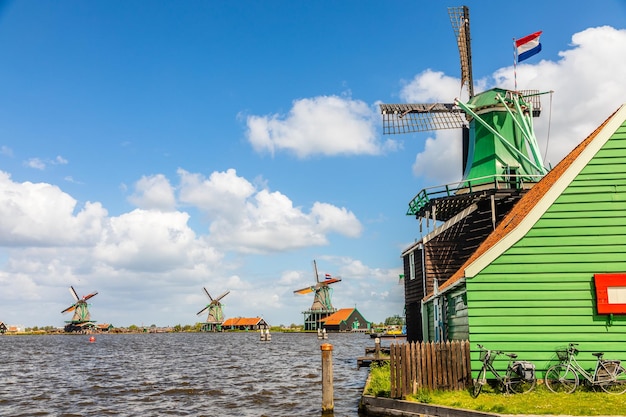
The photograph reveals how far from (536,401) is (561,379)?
5.45ft

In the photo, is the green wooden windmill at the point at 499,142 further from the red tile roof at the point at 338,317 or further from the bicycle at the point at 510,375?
the red tile roof at the point at 338,317

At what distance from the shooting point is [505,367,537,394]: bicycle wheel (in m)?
13.7

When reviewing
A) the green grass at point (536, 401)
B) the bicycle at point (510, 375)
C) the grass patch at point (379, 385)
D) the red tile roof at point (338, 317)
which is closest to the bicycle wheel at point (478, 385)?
the bicycle at point (510, 375)

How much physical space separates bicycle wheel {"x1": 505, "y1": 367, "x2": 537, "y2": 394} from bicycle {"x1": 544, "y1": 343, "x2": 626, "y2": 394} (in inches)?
15.0

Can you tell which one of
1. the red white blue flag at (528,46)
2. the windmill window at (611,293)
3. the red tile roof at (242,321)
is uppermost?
the red white blue flag at (528,46)

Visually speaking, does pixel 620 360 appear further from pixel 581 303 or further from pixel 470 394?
pixel 470 394

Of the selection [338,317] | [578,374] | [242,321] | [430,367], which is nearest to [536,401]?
[578,374]

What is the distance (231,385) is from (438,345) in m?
15.5

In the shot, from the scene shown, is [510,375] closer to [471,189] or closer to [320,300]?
[471,189]

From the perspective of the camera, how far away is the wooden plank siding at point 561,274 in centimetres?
1427

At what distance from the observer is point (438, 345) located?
48.2ft

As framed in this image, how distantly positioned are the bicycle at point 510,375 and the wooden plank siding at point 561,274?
1.00ft

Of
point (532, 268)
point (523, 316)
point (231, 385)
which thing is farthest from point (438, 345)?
point (231, 385)

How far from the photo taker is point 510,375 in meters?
14.1
